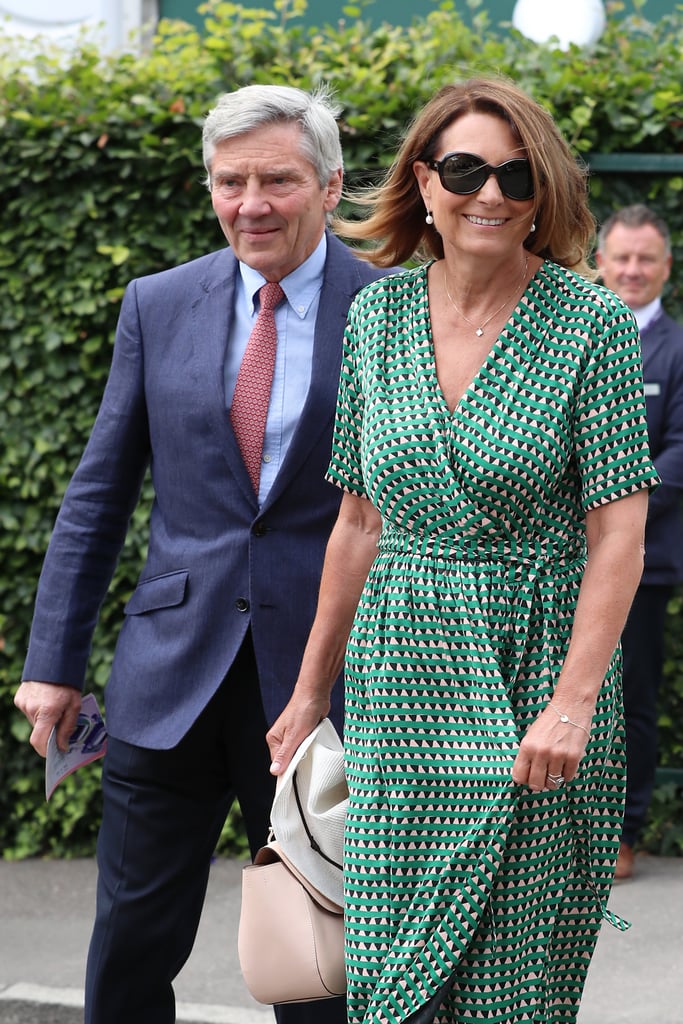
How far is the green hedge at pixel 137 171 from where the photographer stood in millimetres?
5156

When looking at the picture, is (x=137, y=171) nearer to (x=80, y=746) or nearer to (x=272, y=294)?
(x=272, y=294)

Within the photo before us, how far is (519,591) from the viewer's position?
8.09ft

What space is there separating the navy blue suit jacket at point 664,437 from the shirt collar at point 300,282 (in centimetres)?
212

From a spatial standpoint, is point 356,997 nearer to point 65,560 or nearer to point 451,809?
point 451,809

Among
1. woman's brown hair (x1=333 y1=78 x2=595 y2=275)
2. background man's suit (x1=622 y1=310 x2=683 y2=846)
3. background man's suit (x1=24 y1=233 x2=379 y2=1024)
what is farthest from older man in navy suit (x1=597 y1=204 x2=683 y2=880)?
woman's brown hair (x1=333 y1=78 x2=595 y2=275)

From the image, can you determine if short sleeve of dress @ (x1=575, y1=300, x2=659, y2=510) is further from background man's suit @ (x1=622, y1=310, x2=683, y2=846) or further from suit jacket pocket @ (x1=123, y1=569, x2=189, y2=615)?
background man's suit @ (x1=622, y1=310, x2=683, y2=846)

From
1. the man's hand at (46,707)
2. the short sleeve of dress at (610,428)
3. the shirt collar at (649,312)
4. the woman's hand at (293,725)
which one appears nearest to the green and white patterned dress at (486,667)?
the short sleeve of dress at (610,428)

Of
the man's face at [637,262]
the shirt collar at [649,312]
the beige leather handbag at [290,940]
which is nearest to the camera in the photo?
the beige leather handbag at [290,940]

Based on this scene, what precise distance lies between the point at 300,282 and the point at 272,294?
63 millimetres

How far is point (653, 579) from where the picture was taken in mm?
5016

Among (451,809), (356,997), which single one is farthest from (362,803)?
(356,997)

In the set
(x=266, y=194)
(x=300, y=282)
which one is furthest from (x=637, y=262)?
(x=266, y=194)

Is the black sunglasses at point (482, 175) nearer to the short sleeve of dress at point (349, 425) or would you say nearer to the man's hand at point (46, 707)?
the short sleeve of dress at point (349, 425)

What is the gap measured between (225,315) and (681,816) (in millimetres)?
3150
